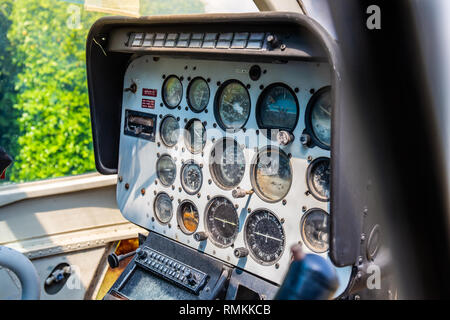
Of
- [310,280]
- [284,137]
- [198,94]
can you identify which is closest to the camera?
[310,280]

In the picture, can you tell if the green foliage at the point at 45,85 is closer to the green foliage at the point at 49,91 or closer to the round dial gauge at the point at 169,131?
the green foliage at the point at 49,91

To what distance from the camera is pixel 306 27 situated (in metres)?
1.80

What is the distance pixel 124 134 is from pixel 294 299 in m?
2.34

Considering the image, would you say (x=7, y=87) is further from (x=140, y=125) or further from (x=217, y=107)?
(x=217, y=107)

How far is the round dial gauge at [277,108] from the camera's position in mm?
2230

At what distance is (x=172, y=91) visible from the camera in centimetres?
290

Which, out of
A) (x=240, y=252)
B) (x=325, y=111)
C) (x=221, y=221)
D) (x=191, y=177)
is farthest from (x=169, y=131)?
(x=325, y=111)

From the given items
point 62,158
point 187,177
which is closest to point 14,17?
point 62,158

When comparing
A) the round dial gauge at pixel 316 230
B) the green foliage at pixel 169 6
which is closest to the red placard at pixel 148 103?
the green foliage at pixel 169 6

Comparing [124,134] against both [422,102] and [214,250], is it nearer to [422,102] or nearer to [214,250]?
[214,250]

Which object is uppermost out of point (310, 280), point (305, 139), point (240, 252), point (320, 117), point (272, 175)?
point (320, 117)

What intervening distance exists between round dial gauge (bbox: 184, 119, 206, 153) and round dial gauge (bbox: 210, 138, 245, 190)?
12 centimetres

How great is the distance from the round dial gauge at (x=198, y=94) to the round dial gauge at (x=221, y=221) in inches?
22.0

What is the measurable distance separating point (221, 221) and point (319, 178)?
715 mm
